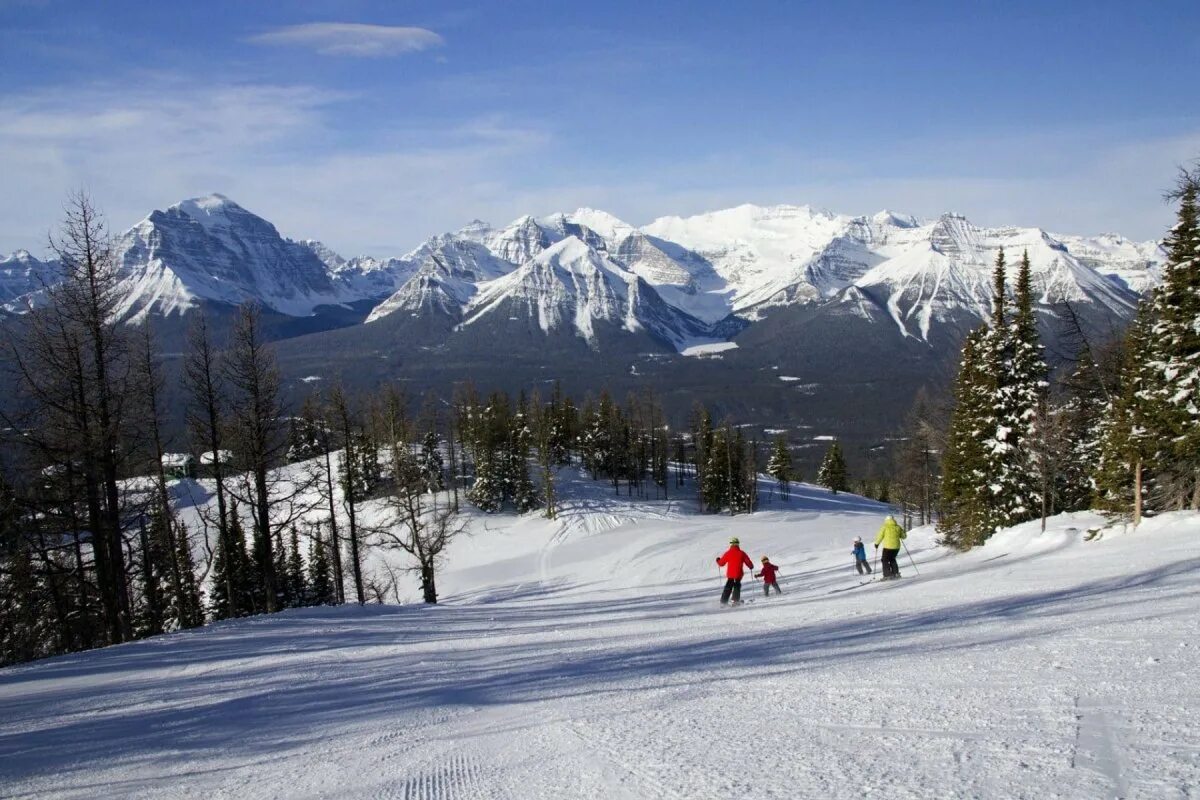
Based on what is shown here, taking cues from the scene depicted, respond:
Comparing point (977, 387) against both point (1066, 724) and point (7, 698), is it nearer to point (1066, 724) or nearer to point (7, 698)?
point (1066, 724)

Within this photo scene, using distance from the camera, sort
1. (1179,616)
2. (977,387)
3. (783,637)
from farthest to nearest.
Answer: (977,387) → (783,637) → (1179,616)

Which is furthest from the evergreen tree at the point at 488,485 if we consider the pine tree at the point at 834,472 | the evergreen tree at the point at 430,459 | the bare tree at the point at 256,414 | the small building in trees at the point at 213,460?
the bare tree at the point at 256,414

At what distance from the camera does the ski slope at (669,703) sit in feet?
17.0

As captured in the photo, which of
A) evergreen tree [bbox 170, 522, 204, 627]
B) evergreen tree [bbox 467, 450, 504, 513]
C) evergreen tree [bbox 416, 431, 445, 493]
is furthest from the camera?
evergreen tree [bbox 467, 450, 504, 513]

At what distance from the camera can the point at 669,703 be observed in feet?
24.0

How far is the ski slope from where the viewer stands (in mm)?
5188

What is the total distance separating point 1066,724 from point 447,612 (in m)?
15.1

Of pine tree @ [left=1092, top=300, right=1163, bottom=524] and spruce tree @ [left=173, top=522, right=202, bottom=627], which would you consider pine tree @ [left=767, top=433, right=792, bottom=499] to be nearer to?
pine tree @ [left=1092, top=300, right=1163, bottom=524]

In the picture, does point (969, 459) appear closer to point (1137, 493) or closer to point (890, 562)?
point (1137, 493)

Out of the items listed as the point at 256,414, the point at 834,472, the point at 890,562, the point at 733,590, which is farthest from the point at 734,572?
the point at 834,472

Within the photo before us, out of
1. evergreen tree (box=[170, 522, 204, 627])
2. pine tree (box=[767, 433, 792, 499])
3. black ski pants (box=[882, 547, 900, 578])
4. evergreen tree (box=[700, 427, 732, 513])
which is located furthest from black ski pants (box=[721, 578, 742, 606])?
pine tree (box=[767, 433, 792, 499])

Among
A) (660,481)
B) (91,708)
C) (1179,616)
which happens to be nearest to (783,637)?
(1179,616)

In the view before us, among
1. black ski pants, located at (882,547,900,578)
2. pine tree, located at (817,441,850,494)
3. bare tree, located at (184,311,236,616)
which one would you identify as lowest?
pine tree, located at (817,441,850,494)

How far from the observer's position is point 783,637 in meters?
11.0
